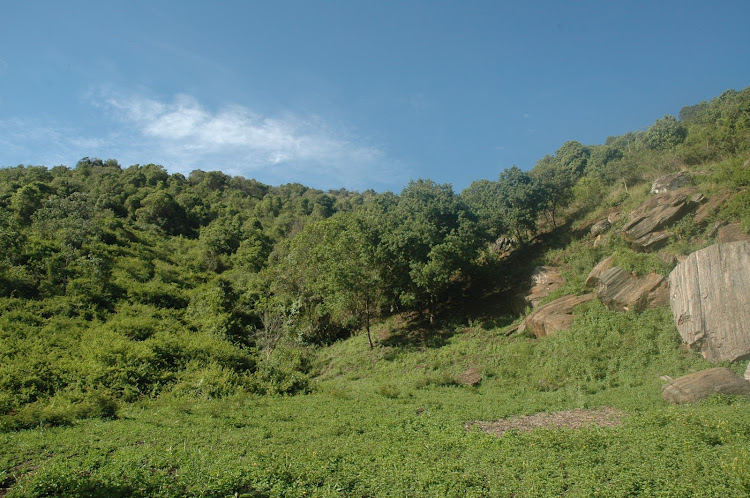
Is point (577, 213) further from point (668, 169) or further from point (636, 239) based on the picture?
point (636, 239)

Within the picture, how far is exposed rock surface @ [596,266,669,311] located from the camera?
18688 millimetres

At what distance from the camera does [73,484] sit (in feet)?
23.0

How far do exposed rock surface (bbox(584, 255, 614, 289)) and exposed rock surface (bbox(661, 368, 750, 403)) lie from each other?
936 cm

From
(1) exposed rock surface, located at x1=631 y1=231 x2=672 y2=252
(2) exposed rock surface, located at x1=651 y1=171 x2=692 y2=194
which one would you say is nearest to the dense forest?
(2) exposed rock surface, located at x1=651 y1=171 x2=692 y2=194

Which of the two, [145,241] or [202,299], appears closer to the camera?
[202,299]

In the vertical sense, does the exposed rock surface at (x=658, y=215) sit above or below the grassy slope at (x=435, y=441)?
above

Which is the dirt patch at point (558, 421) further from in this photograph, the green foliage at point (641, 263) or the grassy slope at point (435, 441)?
the green foliage at point (641, 263)

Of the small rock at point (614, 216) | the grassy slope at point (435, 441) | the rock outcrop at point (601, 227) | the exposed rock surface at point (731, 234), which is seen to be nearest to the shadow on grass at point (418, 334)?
the grassy slope at point (435, 441)

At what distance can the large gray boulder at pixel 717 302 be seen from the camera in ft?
46.3

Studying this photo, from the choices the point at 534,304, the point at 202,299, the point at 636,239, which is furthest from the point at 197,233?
the point at 636,239

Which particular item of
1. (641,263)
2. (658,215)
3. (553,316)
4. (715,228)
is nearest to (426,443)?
(553,316)

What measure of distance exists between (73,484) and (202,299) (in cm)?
2949

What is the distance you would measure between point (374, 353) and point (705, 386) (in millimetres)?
17002

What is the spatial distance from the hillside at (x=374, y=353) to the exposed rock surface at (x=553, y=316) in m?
0.64
